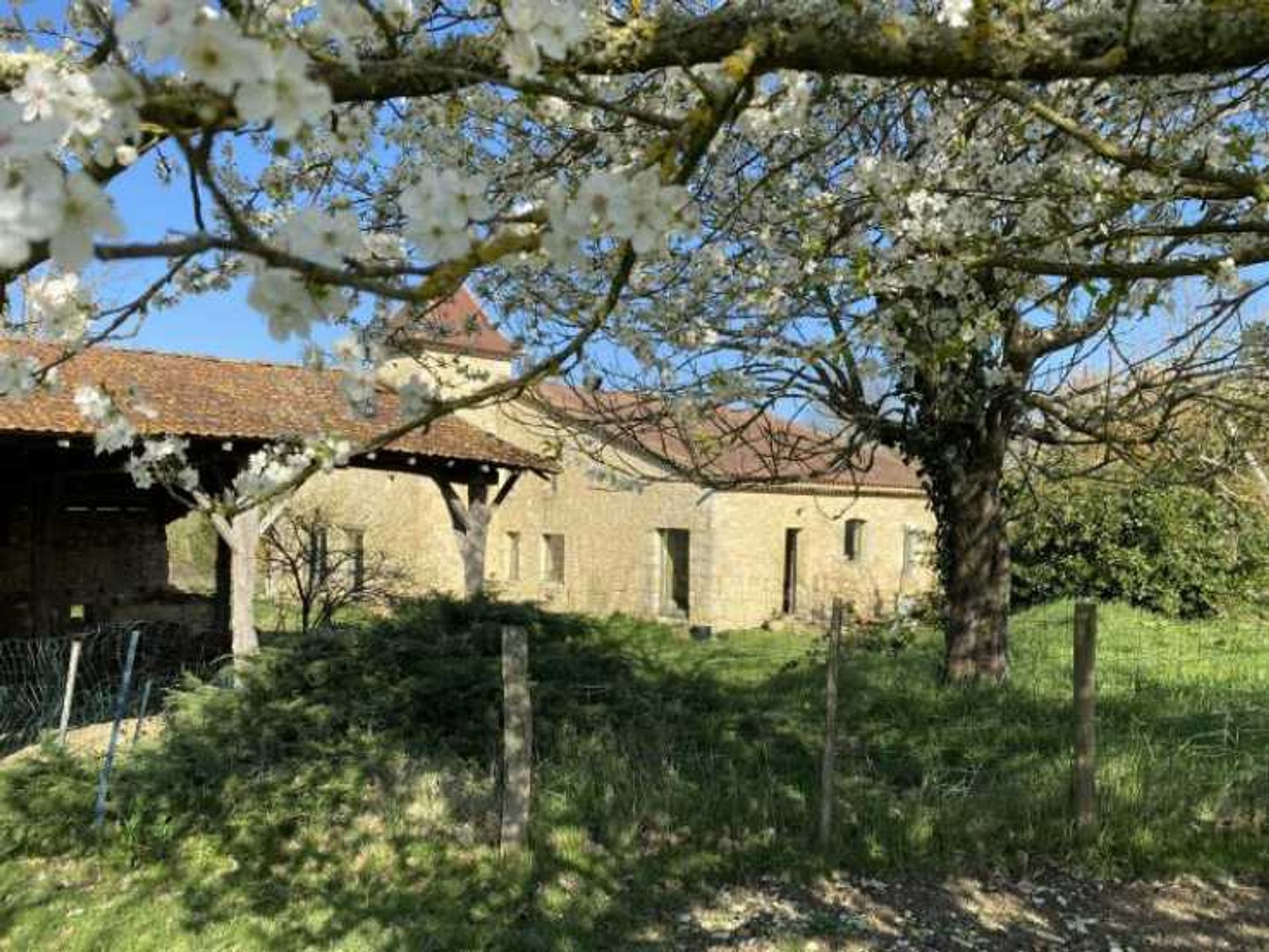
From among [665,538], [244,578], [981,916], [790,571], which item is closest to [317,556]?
[244,578]

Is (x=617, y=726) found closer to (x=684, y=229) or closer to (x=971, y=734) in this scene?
(x=971, y=734)

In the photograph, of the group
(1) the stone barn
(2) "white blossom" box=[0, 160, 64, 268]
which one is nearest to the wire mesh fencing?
(1) the stone barn

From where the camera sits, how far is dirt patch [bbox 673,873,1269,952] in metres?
3.96

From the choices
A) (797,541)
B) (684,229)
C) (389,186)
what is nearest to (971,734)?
(389,186)

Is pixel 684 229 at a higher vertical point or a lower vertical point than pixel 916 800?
higher

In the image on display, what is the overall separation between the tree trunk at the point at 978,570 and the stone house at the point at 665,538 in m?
7.06

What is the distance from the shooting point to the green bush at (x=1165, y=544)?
1298 centimetres

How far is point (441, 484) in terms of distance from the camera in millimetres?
11031

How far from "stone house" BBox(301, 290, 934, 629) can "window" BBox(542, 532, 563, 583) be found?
27mm

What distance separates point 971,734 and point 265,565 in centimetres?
1310

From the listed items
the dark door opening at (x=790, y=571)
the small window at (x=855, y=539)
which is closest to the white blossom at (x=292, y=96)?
the dark door opening at (x=790, y=571)

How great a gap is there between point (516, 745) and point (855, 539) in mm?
15063

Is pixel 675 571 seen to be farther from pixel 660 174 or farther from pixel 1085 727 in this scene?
pixel 660 174

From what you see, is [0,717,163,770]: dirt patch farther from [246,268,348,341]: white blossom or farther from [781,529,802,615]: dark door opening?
[781,529,802,615]: dark door opening
